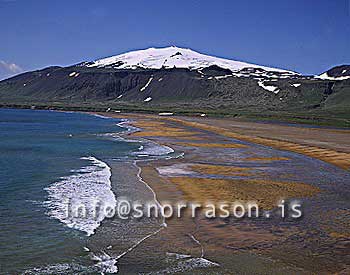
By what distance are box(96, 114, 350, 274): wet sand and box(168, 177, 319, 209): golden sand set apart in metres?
0.04

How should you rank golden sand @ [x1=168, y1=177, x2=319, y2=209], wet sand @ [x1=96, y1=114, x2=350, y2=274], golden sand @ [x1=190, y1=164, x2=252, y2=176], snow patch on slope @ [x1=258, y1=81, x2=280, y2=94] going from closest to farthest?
wet sand @ [x1=96, y1=114, x2=350, y2=274]
golden sand @ [x1=168, y1=177, x2=319, y2=209]
golden sand @ [x1=190, y1=164, x2=252, y2=176]
snow patch on slope @ [x1=258, y1=81, x2=280, y2=94]

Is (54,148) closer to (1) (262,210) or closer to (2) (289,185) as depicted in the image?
(2) (289,185)

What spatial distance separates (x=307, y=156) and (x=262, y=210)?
19.1 meters

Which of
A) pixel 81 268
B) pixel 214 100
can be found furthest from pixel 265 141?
pixel 214 100

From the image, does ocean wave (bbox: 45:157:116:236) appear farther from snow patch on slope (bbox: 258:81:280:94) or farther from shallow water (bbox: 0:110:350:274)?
snow patch on slope (bbox: 258:81:280:94)

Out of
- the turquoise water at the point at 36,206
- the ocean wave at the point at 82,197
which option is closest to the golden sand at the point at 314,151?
the turquoise water at the point at 36,206

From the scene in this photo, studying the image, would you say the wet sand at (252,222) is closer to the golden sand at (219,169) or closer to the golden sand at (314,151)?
the golden sand at (219,169)

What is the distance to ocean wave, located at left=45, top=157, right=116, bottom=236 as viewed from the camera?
15.2 m

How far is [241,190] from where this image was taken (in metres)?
20.5

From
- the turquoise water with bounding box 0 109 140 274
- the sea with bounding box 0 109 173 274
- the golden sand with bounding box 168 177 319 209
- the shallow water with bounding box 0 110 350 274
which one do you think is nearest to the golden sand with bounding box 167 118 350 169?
the shallow water with bounding box 0 110 350 274

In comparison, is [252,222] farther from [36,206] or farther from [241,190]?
[36,206]

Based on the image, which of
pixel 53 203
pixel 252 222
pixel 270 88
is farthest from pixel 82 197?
pixel 270 88

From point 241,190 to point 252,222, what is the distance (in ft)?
17.6

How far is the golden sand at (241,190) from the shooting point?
18.7m
